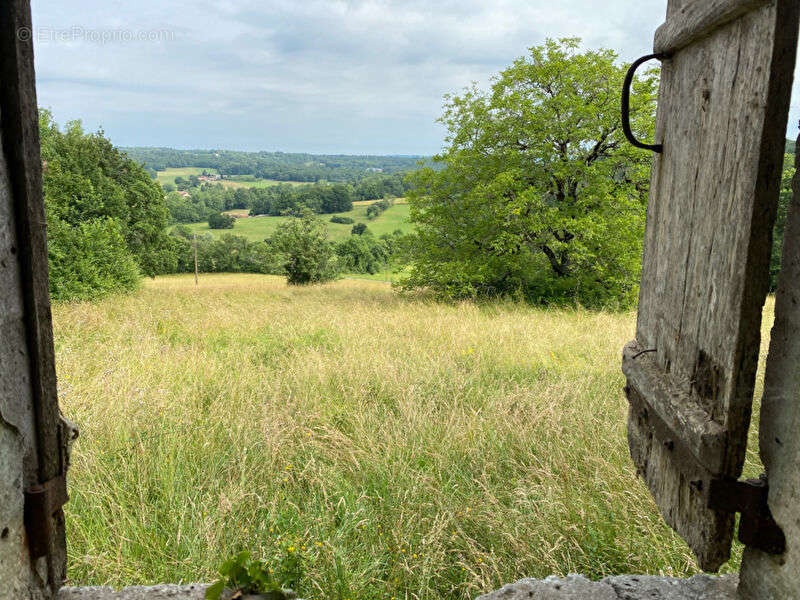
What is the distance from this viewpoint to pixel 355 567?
2.47m

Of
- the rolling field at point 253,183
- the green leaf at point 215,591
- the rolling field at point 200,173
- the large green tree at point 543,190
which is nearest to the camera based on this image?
the green leaf at point 215,591

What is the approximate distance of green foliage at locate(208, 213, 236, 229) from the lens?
7250 centimetres

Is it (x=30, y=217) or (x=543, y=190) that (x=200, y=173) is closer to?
(x=543, y=190)

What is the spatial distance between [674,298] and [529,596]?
1193 mm

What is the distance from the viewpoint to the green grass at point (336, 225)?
67562 millimetres

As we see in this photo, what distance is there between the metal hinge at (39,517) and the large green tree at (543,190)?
10.4 m

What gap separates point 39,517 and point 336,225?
2996 inches

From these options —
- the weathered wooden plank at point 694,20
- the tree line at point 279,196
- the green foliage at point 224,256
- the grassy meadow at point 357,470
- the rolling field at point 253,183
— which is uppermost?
the rolling field at point 253,183

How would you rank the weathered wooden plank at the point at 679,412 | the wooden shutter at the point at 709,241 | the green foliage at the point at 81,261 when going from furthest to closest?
1. the green foliage at the point at 81,261
2. the weathered wooden plank at the point at 679,412
3. the wooden shutter at the point at 709,241

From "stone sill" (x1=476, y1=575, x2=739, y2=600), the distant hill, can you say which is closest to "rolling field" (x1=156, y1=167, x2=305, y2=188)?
the distant hill

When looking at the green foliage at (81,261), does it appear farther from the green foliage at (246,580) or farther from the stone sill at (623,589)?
the stone sill at (623,589)

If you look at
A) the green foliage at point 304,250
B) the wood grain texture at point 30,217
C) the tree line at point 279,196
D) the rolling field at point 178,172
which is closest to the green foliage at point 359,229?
the tree line at point 279,196

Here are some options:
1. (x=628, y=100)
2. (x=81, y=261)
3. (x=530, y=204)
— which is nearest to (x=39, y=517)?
(x=628, y=100)

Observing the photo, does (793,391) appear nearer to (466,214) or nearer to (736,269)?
(736,269)
